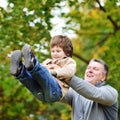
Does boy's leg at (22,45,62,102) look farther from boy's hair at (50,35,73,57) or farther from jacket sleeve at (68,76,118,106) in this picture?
boy's hair at (50,35,73,57)

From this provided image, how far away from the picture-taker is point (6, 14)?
7793mm

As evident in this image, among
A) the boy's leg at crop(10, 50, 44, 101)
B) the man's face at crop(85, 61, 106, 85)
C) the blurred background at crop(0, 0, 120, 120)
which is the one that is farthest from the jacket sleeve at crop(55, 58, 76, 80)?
the blurred background at crop(0, 0, 120, 120)

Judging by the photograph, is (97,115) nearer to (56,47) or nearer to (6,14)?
(56,47)

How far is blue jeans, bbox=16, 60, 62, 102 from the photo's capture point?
15.2 ft

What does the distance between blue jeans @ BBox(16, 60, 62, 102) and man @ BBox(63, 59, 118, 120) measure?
149mm

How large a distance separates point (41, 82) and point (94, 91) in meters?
0.51

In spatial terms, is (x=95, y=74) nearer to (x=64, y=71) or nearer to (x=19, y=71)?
(x=64, y=71)

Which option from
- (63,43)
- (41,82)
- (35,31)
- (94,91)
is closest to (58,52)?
(63,43)

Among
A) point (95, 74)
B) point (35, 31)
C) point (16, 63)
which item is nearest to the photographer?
point (16, 63)

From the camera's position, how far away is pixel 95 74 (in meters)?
5.25

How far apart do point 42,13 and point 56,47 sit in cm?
293

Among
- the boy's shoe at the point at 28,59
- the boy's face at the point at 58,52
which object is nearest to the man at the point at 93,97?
the boy's face at the point at 58,52

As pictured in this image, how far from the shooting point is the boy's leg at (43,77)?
15.1ft

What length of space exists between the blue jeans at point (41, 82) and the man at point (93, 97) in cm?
15
